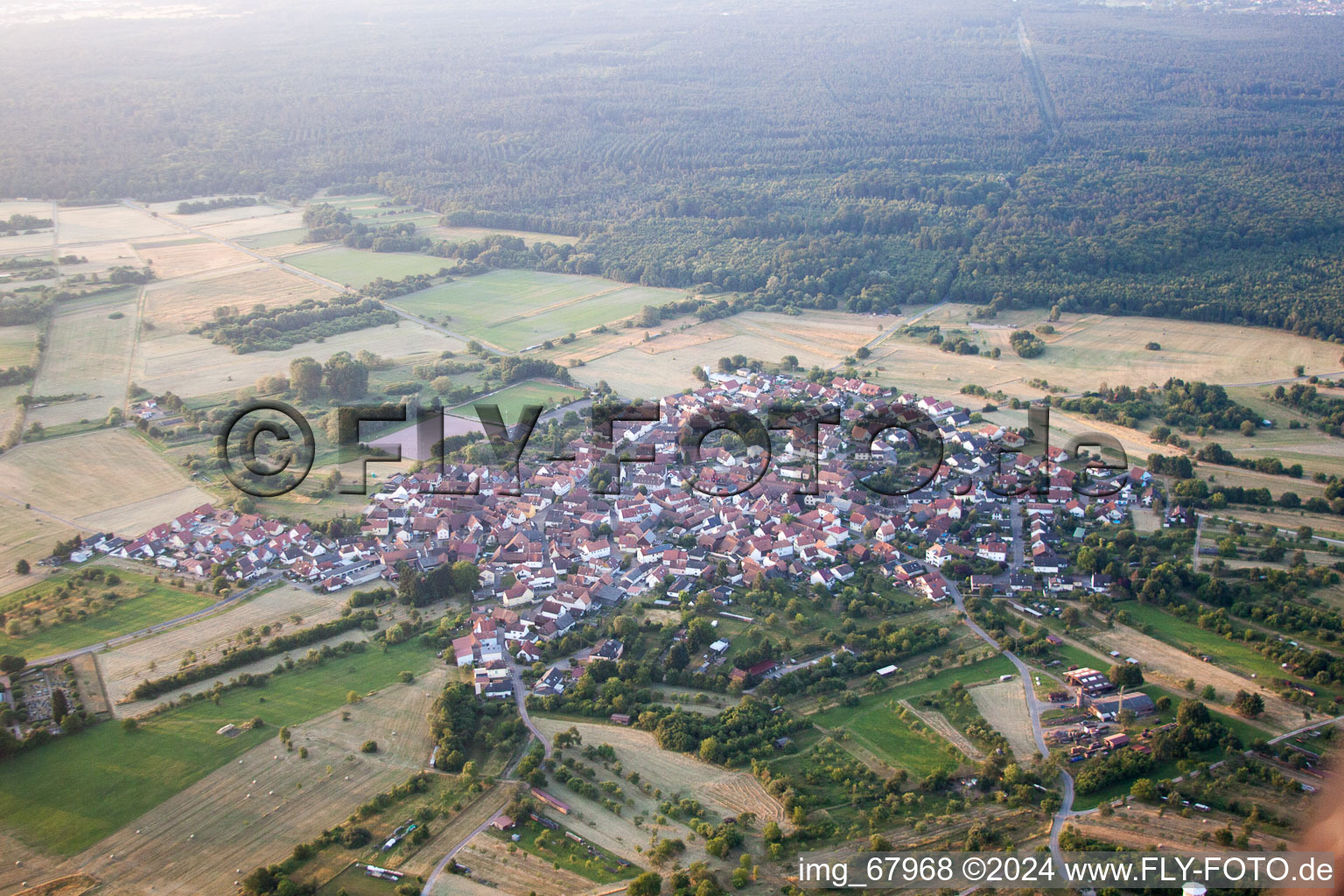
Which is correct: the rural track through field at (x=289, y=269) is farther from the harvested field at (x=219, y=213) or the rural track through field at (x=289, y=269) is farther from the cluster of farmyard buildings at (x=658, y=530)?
the cluster of farmyard buildings at (x=658, y=530)

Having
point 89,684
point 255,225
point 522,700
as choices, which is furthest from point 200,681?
point 255,225

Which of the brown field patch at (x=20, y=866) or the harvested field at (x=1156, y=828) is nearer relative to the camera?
the brown field patch at (x=20, y=866)

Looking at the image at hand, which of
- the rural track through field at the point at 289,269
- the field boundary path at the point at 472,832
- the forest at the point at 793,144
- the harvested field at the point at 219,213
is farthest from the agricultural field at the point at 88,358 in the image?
the field boundary path at the point at 472,832

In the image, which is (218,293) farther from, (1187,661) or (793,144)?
(1187,661)

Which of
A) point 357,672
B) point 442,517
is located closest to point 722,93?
point 442,517

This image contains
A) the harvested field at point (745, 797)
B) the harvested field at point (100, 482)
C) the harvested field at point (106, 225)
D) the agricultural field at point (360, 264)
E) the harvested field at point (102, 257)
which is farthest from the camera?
the harvested field at point (106, 225)

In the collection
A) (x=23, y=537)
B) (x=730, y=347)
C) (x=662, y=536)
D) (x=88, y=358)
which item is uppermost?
(x=88, y=358)
